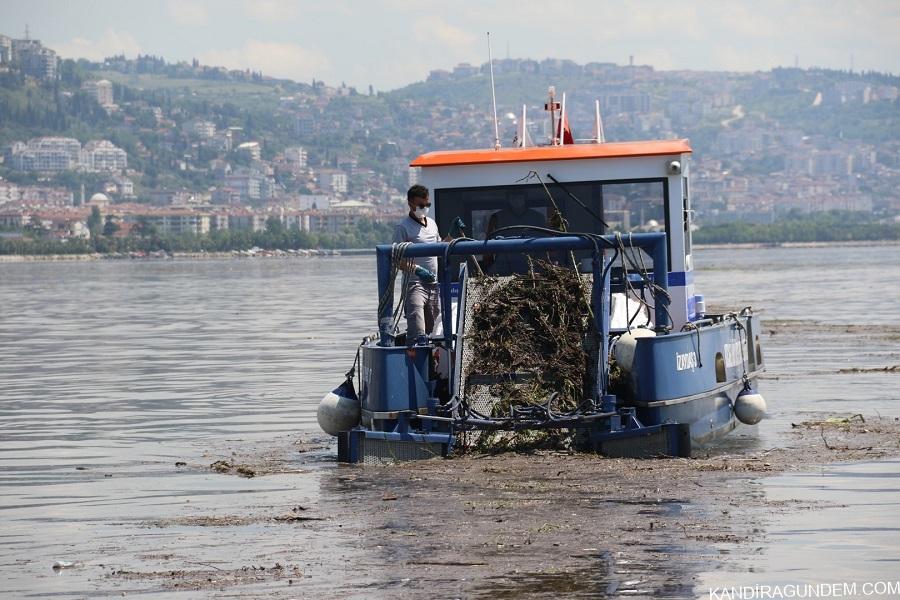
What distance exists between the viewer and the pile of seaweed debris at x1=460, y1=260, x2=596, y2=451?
14.3 m

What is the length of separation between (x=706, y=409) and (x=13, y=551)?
644 centimetres

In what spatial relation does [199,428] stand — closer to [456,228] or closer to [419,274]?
[456,228]

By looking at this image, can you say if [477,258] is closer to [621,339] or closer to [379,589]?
[621,339]

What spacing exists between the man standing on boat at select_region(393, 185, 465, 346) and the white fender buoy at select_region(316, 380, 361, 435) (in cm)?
107

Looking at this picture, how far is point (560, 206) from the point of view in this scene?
53.5 ft

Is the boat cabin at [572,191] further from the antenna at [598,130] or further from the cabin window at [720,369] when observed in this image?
the antenna at [598,130]

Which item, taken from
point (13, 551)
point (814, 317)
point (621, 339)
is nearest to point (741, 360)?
point (621, 339)

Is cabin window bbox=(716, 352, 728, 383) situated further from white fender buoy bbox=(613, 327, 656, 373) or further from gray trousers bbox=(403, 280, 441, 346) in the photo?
gray trousers bbox=(403, 280, 441, 346)

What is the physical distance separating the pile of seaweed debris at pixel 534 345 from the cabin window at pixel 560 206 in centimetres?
162

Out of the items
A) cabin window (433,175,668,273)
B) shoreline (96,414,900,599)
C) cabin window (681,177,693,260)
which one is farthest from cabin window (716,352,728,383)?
cabin window (681,177,693,260)

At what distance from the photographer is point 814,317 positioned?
132ft

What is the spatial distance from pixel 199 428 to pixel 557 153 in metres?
5.06

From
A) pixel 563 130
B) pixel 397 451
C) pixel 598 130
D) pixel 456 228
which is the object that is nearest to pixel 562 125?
pixel 563 130

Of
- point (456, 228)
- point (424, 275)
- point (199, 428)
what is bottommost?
point (199, 428)
